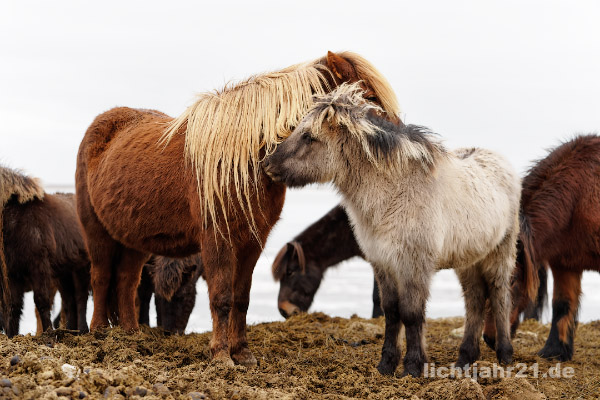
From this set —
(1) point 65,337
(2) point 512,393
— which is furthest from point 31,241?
(2) point 512,393

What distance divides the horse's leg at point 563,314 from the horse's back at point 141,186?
13.2ft

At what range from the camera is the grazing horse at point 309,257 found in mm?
9992

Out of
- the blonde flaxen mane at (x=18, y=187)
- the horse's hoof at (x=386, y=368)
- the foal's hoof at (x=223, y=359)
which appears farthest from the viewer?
the blonde flaxen mane at (x=18, y=187)

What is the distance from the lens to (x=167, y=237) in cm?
540

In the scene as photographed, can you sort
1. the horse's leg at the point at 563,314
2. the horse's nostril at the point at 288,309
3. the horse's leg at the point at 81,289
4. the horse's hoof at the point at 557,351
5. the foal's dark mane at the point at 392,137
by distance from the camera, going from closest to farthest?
the foal's dark mane at the point at 392,137
the horse's hoof at the point at 557,351
the horse's leg at the point at 563,314
the horse's leg at the point at 81,289
the horse's nostril at the point at 288,309

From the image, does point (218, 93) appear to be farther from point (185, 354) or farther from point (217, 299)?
point (185, 354)

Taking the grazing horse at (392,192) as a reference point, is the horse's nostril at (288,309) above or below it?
below

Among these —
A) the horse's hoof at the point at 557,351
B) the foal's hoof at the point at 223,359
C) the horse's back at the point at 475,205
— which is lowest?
the horse's hoof at the point at 557,351

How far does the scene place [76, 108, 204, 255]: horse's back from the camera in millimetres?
5219

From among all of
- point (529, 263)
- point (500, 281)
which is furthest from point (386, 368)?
point (529, 263)

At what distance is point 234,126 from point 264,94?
1.16 ft

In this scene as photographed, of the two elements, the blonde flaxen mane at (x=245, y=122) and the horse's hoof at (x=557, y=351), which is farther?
the horse's hoof at (x=557, y=351)

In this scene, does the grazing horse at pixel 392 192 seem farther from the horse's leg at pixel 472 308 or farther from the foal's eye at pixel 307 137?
the horse's leg at pixel 472 308

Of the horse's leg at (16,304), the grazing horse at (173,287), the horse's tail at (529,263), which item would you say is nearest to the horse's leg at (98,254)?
the grazing horse at (173,287)
